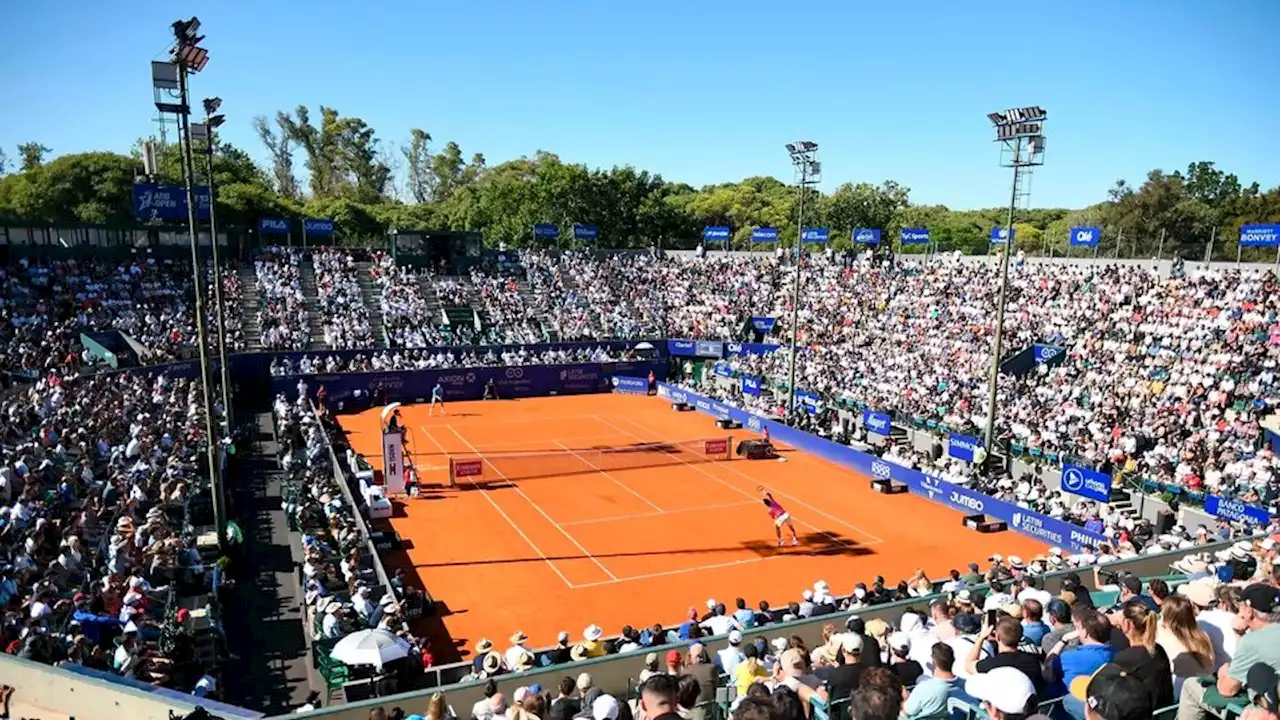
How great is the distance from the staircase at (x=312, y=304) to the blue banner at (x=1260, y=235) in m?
43.6

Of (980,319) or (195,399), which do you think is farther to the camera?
(980,319)

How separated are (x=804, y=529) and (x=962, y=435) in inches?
366

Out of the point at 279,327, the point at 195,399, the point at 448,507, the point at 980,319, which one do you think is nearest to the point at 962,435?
the point at 980,319

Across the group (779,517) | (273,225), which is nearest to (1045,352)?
(779,517)

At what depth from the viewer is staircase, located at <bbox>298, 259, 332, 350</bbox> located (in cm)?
4544

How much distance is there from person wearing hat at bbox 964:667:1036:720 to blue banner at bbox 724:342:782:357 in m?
41.2

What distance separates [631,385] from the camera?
47406 mm

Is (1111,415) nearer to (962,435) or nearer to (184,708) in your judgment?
(962,435)

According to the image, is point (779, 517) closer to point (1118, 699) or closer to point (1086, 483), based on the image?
point (1086, 483)

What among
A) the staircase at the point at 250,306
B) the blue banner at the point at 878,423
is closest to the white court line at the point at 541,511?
the staircase at the point at 250,306

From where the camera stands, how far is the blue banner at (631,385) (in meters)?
47.4

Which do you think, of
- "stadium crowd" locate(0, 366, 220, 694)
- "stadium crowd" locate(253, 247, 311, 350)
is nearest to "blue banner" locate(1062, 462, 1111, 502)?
"stadium crowd" locate(0, 366, 220, 694)

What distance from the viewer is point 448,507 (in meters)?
26.3

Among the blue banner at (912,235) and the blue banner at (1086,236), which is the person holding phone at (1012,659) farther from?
the blue banner at (912,235)
